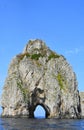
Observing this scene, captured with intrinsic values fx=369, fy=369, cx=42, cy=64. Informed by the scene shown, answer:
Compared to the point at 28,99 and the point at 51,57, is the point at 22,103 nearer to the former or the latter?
the point at 28,99

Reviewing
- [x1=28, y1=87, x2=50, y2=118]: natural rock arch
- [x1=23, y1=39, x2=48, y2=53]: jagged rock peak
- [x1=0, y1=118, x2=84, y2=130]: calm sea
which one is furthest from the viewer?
[x1=23, y1=39, x2=48, y2=53]: jagged rock peak

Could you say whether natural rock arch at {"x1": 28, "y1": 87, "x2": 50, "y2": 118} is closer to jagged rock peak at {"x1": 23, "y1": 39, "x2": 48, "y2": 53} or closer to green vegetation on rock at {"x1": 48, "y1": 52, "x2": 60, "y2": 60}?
green vegetation on rock at {"x1": 48, "y1": 52, "x2": 60, "y2": 60}

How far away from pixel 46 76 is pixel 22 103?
1502 cm

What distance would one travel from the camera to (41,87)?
14488 centimetres

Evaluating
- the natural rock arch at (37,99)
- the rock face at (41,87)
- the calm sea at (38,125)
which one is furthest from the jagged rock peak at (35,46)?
the calm sea at (38,125)

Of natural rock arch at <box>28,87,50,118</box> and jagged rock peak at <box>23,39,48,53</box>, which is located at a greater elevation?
jagged rock peak at <box>23,39,48,53</box>

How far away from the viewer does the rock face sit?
142 metres

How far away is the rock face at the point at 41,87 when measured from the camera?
464 ft

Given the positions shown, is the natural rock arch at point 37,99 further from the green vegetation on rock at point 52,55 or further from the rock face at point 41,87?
the green vegetation on rock at point 52,55

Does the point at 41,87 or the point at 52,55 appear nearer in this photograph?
the point at 41,87

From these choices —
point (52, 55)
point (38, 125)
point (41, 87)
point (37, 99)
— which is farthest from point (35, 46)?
point (38, 125)

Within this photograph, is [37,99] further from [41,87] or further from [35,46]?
[35,46]

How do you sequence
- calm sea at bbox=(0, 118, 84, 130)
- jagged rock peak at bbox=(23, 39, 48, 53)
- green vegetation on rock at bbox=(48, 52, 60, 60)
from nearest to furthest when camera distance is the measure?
calm sea at bbox=(0, 118, 84, 130) → green vegetation on rock at bbox=(48, 52, 60, 60) → jagged rock peak at bbox=(23, 39, 48, 53)

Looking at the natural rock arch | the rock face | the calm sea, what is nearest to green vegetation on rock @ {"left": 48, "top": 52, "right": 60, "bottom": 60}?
the rock face
